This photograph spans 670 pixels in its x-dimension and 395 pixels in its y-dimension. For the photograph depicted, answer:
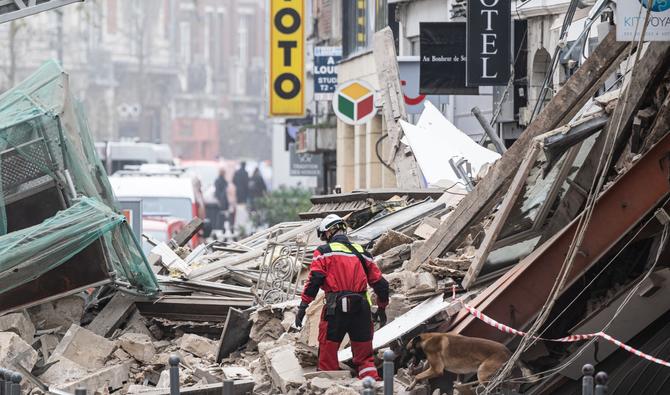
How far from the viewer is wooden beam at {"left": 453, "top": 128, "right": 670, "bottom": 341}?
480 inches

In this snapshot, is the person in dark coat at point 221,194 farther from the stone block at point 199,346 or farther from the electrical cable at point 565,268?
the electrical cable at point 565,268

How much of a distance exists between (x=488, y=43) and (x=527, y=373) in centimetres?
1419

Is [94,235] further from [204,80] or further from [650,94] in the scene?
[204,80]

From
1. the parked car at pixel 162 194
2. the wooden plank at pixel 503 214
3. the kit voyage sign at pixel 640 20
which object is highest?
the kit voyage sign at pixel 640 20

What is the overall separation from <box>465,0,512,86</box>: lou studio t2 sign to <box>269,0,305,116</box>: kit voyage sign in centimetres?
1117

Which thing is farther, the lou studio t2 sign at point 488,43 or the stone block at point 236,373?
the lou studio t2 sign at point 488,43

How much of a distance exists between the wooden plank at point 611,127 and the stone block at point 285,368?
7.56 ft

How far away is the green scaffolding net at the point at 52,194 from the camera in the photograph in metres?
15.4

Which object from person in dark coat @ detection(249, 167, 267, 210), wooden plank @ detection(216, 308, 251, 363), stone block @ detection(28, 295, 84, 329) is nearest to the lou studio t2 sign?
stone block @ detection(28, 295, 84, 329)

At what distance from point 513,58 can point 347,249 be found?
1551cm

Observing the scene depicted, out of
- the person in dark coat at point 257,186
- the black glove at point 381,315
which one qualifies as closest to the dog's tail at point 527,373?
the black glove at point 381,315

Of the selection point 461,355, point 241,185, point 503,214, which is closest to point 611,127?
point 503,214

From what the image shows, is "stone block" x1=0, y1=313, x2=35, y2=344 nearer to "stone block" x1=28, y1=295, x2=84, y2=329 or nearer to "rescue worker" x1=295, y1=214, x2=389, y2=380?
"stone block" x1=28, y1=295, x2=84, y2=329

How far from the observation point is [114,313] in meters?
16.1
